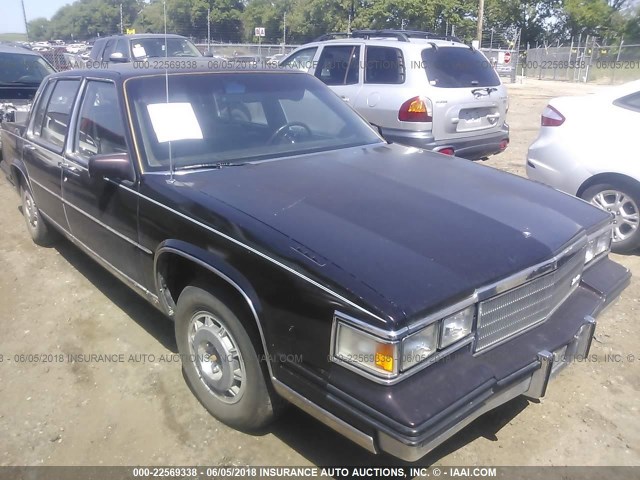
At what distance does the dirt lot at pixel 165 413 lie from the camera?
2721 mm

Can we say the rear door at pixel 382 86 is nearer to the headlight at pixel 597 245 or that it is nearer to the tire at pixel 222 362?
the headlight at pixel 597 245

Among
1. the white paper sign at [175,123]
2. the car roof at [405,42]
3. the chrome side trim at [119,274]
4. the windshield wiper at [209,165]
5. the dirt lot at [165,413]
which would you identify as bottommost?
the dirt lot at [165,413]

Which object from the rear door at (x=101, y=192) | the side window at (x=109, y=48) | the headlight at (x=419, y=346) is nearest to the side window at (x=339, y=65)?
the rear door at (x=101, y=192)

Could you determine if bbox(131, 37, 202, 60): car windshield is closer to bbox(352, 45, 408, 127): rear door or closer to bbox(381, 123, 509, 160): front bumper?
bbox(352, 45, 408, 127): rear door

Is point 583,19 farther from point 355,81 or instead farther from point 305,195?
point 305,195

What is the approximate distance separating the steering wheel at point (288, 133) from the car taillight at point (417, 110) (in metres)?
3.26

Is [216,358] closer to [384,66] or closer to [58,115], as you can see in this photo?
[58,115]

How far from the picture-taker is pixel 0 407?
309 cm

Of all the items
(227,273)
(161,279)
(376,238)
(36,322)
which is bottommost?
(36,322)

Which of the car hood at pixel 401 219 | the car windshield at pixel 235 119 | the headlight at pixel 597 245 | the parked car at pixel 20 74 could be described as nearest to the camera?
the car hood at pixel 401 219

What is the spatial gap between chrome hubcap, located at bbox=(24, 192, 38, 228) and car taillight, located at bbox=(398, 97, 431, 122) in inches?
166

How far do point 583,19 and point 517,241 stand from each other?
6033cm

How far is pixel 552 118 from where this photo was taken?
17.9ft

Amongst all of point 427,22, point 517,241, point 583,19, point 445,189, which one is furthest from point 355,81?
point 583,19
